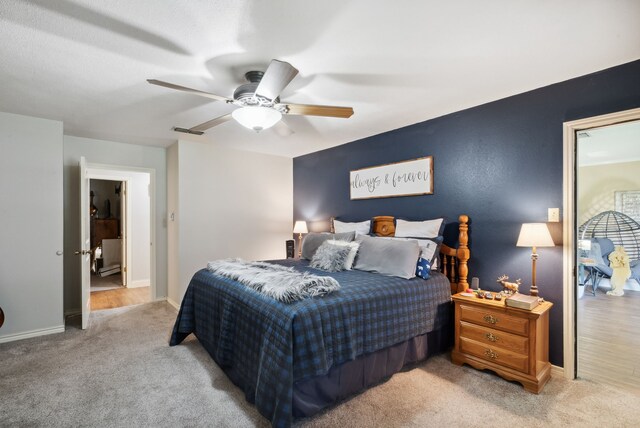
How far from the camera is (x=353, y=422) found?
1.93 meters

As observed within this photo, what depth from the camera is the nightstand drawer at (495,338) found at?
2348mm

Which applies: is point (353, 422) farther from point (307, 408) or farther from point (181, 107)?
point (181, 107)

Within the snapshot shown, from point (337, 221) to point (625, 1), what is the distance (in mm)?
3388

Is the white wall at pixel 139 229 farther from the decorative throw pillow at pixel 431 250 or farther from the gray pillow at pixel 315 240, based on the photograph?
the decorative throw pillow at pixel 431 250

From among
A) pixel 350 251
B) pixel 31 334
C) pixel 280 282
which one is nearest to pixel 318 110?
pixel 280 282

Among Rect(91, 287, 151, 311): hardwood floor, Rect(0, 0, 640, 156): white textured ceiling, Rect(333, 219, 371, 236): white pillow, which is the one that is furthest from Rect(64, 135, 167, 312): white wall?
Rect(333, 219, 371, 236): white pillow

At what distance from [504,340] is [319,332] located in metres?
1.57

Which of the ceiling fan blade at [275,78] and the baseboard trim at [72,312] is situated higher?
the ceiling fan blade at [275,78]

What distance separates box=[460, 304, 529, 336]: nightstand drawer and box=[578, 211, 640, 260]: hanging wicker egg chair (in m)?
4.97

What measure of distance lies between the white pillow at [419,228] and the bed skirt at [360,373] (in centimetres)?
94

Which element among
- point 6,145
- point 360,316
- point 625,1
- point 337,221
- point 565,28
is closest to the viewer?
point 625,1

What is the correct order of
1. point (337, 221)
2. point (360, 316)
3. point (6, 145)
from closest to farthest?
point (360, 316), point (6, 145), point (337, 221)

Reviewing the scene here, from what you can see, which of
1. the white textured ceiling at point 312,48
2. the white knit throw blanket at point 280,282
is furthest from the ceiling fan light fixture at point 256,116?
the white knit throw blanket at point 280,282

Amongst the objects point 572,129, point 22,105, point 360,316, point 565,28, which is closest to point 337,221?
point 360,316
